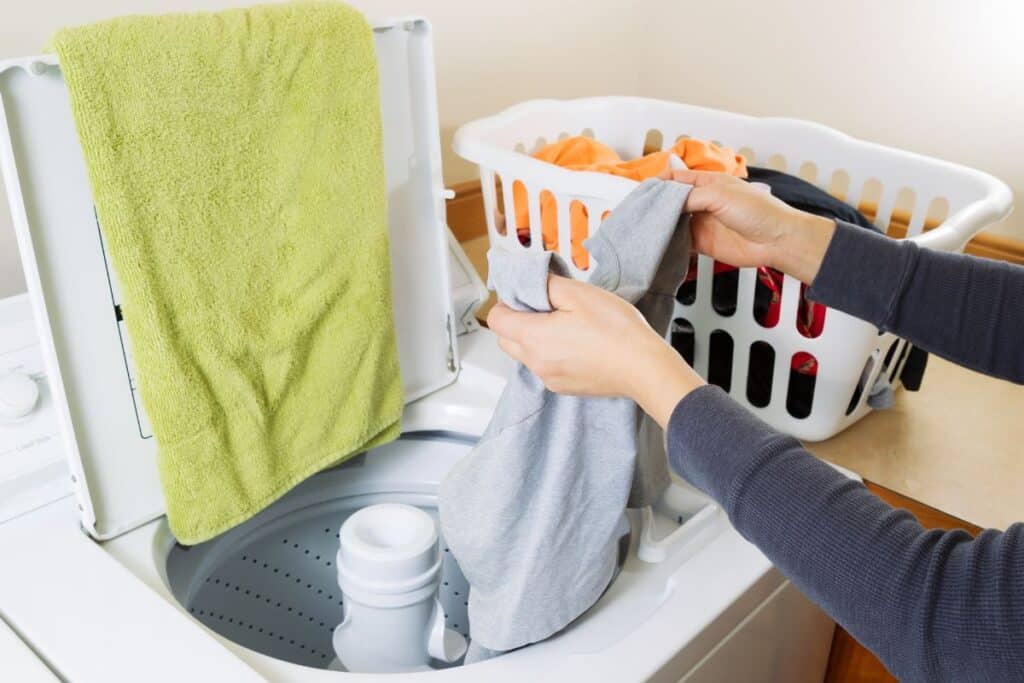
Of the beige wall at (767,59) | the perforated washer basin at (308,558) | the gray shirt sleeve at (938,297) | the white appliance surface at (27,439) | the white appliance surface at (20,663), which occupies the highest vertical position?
the beige wall at (767,59)

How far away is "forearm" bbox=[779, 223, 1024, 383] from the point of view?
78 centimetres

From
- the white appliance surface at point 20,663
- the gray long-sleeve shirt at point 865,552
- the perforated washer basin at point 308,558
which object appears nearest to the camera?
the gray long-sleeve shirt at point 865,552

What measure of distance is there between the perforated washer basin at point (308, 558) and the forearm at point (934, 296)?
0.43 meters

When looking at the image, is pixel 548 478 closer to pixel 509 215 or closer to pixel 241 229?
pixel 241 229

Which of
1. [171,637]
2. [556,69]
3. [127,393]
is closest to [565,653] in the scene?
[171,637]

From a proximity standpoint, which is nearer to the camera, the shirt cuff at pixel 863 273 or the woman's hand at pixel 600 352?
the woman's hand at pixel 600 352

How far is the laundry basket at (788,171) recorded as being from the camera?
101 centimetres

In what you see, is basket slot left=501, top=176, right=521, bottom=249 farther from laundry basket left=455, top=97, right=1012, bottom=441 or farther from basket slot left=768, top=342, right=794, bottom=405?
basket slot left=768, top=342, right=794, bottom=405

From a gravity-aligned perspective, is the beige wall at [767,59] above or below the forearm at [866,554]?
above

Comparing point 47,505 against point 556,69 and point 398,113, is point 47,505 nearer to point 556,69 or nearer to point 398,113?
point 398,113

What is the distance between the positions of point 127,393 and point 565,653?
1.34 ft

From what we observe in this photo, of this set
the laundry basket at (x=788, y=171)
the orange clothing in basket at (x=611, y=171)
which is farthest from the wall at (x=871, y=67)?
the orange clothing in basket at (x=611, y=171)

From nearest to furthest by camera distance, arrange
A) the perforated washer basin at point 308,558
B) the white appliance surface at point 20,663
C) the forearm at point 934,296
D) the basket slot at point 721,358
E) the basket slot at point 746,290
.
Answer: the white appliance surface at point 20,663 → the forearm at point 934,296 → the perforated washer basin at point 308,558 → the basket slot at point 746,290 → the basket slot at point 721,358

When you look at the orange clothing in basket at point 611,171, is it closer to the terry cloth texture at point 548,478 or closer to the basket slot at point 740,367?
the basket slot at point 740,367
